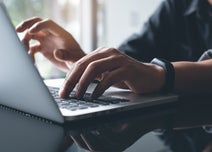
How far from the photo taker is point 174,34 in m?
1.50

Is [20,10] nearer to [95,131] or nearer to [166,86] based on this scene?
[166,86]

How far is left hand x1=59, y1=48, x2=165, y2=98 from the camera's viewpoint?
2.39ft

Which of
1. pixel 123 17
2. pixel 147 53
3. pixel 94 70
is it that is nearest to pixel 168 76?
pixel 94 70

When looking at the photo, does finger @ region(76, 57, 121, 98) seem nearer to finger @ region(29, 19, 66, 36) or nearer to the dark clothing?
finger @ region(29, 19, 66, 36)

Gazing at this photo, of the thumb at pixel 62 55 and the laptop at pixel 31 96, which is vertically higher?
the laptop at pixel 31 96

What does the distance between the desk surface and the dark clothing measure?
0.71 m

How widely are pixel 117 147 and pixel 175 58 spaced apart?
1018mm

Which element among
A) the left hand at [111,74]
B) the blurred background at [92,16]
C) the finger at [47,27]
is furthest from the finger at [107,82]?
the blurred background at [92,16]

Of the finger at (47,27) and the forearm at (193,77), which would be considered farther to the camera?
the finger at (47,27)

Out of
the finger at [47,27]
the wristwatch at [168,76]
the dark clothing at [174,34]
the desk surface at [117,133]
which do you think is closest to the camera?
the desk surface at [117,133]

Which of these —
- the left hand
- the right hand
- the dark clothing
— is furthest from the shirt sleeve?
the left hand

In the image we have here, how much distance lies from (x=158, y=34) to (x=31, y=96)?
3.09 ft

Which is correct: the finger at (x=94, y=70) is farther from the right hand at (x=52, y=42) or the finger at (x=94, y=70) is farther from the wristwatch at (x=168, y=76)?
the right hand at (x=52, y=42)

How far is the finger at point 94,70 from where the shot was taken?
2.35 ft
